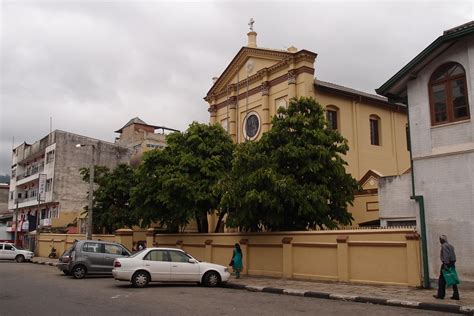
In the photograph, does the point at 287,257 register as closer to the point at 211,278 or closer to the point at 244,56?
the point at 211,278

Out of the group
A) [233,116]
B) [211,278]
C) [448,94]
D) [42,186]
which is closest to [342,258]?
[211,278]

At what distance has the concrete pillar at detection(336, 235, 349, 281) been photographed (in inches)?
665

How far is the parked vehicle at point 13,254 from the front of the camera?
37125 mm

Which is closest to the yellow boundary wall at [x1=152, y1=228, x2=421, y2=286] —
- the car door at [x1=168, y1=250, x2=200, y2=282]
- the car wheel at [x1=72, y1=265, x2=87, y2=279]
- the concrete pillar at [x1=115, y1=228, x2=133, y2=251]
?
the car door at [x1=168, y1=250, x2=200, y2=282]

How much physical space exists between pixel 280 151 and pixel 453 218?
23.0 feet

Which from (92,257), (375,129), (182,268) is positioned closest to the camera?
(182,268)

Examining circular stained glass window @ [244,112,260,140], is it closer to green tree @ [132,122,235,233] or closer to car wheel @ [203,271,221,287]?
green tree @ [132,122,235,233]

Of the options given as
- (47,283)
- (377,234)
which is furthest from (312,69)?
(47,283)

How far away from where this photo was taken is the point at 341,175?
19797 mm

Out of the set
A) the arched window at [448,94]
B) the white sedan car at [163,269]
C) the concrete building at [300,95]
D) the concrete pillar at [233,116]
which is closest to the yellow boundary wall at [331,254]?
the white sedan car at [163,269]

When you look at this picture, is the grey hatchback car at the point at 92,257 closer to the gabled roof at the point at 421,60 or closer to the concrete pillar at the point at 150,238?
the concrete pillar at the point at 150,238

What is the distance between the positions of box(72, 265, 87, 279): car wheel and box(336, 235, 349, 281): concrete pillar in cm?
1055

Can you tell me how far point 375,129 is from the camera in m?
33.0

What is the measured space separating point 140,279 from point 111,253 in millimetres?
5315
